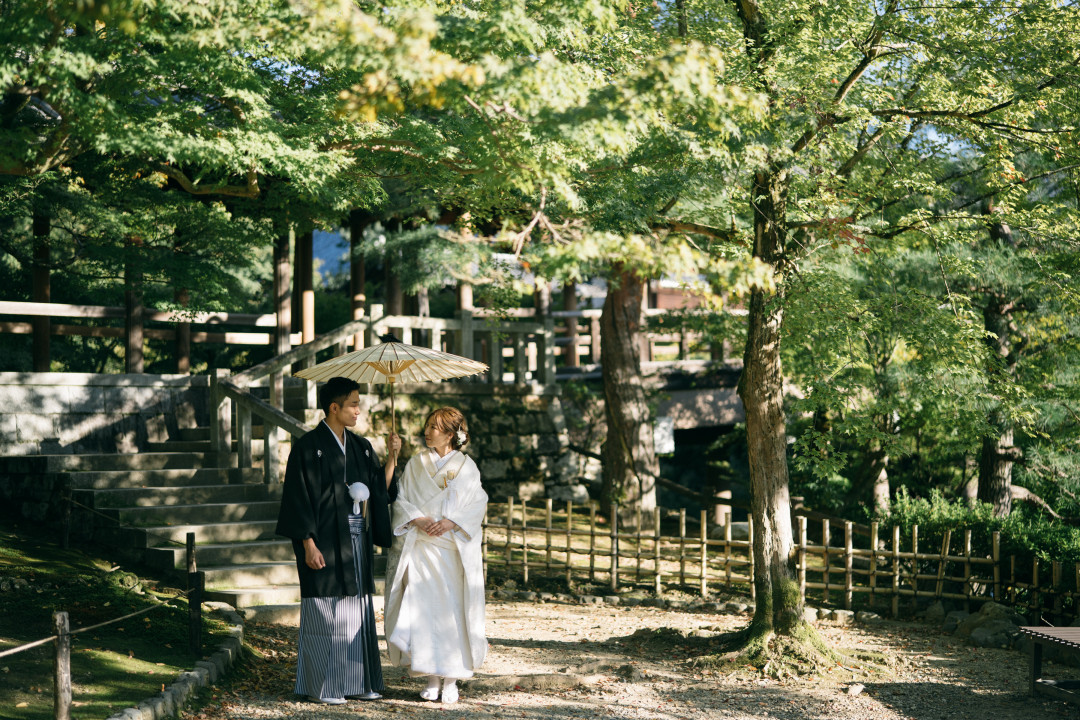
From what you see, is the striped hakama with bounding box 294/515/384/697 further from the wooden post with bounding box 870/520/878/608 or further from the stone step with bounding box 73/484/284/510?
the wooden post with bounding box 870/520/878/608

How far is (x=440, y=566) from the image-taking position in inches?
234

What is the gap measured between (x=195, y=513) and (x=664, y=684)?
4.95 m

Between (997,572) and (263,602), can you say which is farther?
(997,572)

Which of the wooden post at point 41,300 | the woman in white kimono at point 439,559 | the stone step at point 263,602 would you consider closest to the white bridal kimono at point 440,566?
the woman in white kimono at point 439,559

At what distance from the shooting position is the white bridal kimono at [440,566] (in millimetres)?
5863

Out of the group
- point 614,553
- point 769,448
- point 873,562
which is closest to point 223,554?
point 614,553

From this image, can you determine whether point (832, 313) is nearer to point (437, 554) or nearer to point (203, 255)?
point (437, 554)

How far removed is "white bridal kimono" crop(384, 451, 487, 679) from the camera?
5863 mm

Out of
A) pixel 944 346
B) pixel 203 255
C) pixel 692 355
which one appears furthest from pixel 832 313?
pixel 692 355

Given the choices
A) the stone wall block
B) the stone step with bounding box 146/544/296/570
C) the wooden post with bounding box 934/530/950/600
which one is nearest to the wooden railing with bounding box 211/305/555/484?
the stone step with bounding box 146/544/296/570

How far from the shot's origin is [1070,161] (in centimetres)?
764

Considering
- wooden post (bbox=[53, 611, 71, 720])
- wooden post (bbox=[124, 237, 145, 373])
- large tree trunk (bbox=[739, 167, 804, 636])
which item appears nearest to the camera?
wooden post (bbox=[53, 611, 71, 720])

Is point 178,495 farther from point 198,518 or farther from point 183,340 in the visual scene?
point 183,340

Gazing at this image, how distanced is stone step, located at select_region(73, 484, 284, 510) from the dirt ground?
7.88 feet
